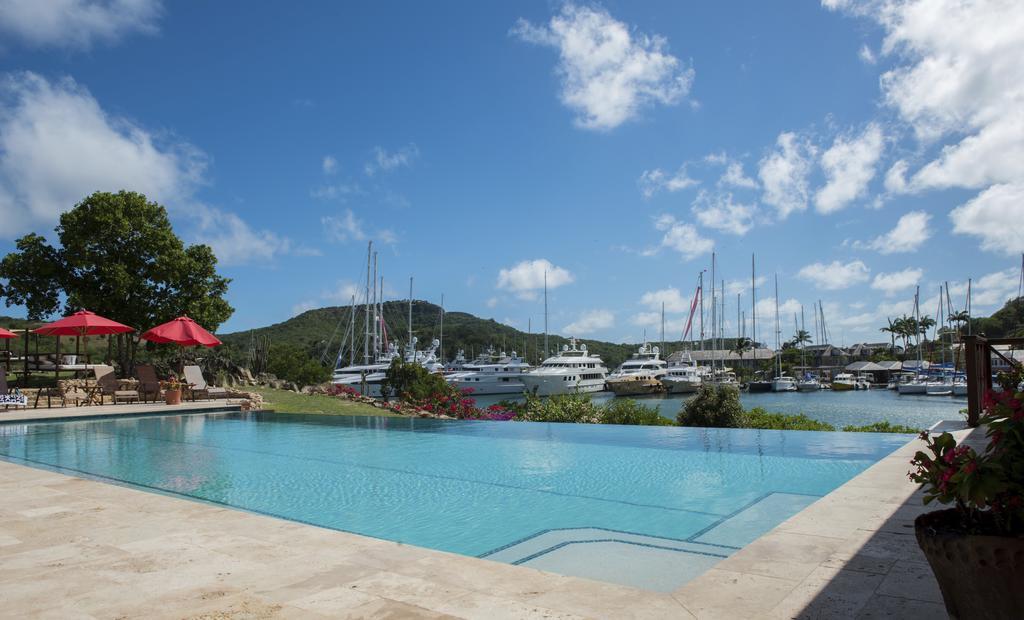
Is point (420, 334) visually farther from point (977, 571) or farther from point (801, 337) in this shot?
point (977, 571)

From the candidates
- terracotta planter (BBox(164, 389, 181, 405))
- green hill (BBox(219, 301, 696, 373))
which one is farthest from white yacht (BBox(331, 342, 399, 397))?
terracotta planter (BBox(164, 389, 181, 405))

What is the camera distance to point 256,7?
532 inches

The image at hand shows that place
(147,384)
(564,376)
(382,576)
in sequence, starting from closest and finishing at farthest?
(382,576) → (147,384) → (564,376)

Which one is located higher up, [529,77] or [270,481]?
[529,77]

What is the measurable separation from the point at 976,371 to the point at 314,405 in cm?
1458

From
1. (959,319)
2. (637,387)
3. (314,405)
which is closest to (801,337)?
(959,319)

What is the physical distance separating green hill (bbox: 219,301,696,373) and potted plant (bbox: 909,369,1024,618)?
4896cm

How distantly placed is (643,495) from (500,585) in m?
3.48

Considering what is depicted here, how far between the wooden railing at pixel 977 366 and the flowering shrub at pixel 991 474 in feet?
21.7

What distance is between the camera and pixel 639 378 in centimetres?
5231

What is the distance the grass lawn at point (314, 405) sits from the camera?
52.0ft

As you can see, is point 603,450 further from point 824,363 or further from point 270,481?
point 824,363

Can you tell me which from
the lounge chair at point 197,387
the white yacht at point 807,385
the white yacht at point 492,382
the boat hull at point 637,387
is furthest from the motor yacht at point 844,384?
the lounge chair at point 197,387

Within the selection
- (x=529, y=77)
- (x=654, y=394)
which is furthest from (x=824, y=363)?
(x=529, y=77)
